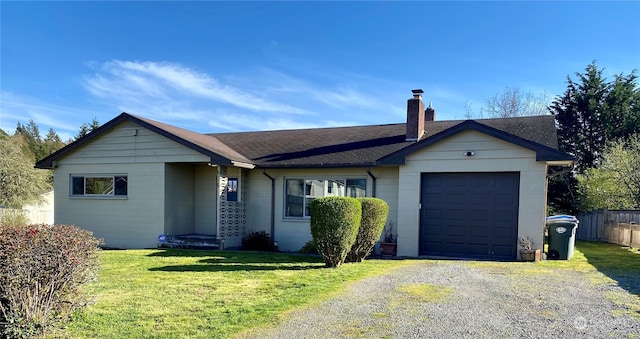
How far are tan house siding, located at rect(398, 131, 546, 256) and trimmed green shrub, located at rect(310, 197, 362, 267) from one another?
3.13 m

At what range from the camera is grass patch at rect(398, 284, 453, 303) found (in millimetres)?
6473

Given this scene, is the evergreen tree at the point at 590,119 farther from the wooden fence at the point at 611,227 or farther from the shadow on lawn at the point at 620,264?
the shadow on lawn at the point at 620,264

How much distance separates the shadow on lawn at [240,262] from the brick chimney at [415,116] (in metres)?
5.65

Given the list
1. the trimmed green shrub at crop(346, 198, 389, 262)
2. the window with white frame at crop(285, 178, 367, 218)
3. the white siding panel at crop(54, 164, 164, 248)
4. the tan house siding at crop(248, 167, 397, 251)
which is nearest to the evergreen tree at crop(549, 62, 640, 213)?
the tan house siding at crop(248, 167, 397, 251)

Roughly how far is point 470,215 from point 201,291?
776cm

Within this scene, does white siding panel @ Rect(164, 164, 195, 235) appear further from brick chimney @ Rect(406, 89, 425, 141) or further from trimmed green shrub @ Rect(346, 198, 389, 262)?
brick chimney @ Rect(406, 89, 425, 141)

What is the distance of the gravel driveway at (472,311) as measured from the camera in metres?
4.87

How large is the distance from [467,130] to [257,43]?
9483mm

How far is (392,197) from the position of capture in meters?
12.6

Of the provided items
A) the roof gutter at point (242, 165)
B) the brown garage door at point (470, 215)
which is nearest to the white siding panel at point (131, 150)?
the roof gutter at point (242, 165)

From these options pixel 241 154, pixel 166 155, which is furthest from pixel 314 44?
pixel 166 155

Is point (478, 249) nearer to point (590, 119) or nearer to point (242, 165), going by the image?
point (242, 165)

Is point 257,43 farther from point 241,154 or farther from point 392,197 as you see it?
point 392,197

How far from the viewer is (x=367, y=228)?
10.1 m
